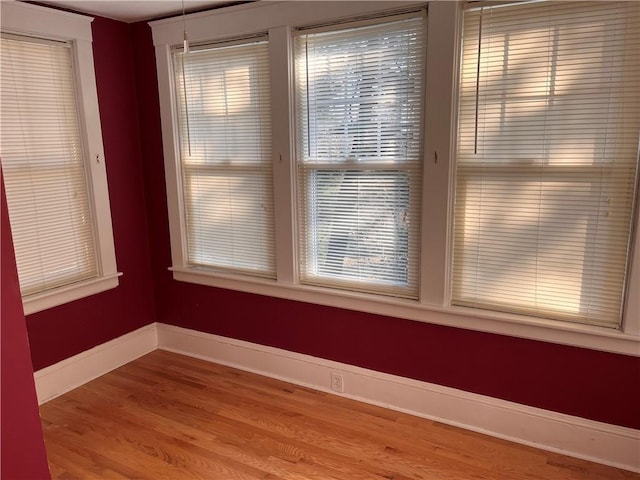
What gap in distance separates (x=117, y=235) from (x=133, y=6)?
146 centimetres

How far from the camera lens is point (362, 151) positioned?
2.57m

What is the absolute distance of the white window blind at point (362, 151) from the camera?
241 cm

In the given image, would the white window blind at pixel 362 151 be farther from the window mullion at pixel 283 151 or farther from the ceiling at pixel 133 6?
the ceiling at pixel 133 6

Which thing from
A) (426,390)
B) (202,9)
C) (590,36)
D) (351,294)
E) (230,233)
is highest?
(202,9)

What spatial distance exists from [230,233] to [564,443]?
2.23m

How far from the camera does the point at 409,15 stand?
232cm

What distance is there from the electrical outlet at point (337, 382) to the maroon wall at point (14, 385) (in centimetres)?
196

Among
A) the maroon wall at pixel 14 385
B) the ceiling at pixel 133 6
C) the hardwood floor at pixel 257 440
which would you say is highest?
the ceiling at pixel 133 6

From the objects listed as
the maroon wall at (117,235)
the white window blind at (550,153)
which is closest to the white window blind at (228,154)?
the maroon wall at (117,235)

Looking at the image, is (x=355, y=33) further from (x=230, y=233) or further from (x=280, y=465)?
(x=280, y=465)

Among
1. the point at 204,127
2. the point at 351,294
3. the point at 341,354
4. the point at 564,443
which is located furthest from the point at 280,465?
the point at 204,127

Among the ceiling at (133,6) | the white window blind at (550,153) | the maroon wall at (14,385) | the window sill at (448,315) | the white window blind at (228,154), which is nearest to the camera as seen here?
the maroon wall at (14,385)

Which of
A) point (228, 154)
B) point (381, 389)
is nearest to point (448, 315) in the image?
point (381, 389)

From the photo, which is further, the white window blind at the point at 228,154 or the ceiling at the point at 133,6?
the white window blind at the point at 228,154
